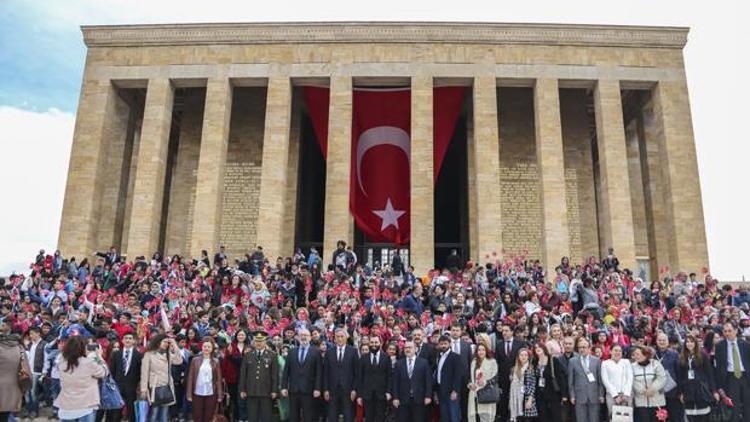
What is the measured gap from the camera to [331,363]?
9.18 metres

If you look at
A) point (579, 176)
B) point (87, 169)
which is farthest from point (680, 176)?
point (87, 169)

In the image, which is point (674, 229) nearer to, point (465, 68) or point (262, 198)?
point (465, 68)

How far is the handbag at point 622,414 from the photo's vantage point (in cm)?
793

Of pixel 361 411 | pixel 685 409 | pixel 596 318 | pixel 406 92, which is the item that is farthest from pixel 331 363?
pixel 406 92

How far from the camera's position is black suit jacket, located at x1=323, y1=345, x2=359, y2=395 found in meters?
9.12

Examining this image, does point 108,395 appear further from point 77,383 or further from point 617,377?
point 617,377


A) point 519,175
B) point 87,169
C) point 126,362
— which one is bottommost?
point 126,362

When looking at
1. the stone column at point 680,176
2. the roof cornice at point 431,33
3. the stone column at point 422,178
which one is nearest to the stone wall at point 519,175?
Result: the roof cornice at point 431,33

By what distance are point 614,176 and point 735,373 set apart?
1575 centimetres

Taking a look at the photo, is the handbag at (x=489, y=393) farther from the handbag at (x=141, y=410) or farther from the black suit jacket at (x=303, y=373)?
the handbag at (x=141, y=410)

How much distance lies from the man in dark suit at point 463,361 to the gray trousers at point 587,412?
1648mm

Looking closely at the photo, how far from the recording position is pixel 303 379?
29.9ft

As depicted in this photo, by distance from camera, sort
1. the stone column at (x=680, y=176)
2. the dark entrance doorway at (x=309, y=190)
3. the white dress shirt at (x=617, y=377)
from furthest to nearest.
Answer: the dark entrance doorway at (x=309, y=190)
the stone column at (x=680, y=176)
the white dress shirt at (x=617, y=377)

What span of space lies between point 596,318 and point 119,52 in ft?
74.3
